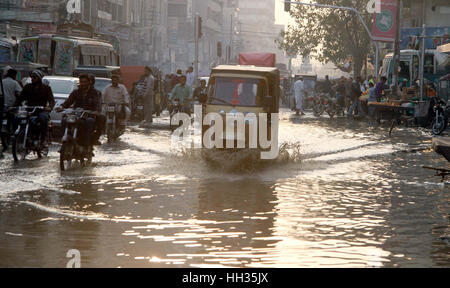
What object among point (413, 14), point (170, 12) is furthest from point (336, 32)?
point (170, 12)

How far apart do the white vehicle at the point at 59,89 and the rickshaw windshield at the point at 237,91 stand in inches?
231

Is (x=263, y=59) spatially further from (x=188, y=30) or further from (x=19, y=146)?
(x=188, y=30)

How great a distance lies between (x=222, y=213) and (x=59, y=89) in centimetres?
1272

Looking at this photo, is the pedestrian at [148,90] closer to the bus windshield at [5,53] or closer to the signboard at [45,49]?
the signboard at [45,49]

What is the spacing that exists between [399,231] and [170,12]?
10545cm

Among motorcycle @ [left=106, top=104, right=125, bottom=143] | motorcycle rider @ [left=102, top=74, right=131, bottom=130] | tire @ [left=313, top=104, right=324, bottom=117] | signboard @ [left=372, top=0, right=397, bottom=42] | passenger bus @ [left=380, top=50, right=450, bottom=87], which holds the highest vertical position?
signboard @ [left=372, top=0, right=397, bottom=42]

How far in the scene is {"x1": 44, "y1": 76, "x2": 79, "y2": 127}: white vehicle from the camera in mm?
21562

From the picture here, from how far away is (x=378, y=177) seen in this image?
14.9 m

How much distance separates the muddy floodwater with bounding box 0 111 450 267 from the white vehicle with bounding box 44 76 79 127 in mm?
3987

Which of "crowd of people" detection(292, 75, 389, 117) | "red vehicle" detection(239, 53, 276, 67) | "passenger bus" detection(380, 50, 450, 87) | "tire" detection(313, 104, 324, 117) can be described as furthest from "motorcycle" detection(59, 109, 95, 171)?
"tire" detection(313, 104, 324, 117)

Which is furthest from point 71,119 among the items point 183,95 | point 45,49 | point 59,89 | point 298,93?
point 298,93

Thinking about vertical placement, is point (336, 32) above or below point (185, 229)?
above

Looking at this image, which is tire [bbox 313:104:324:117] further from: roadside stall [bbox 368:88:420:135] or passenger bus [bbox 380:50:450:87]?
roadside stall [bbox 368:88:420:135]

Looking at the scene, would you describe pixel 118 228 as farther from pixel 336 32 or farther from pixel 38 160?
pixel 336 32
